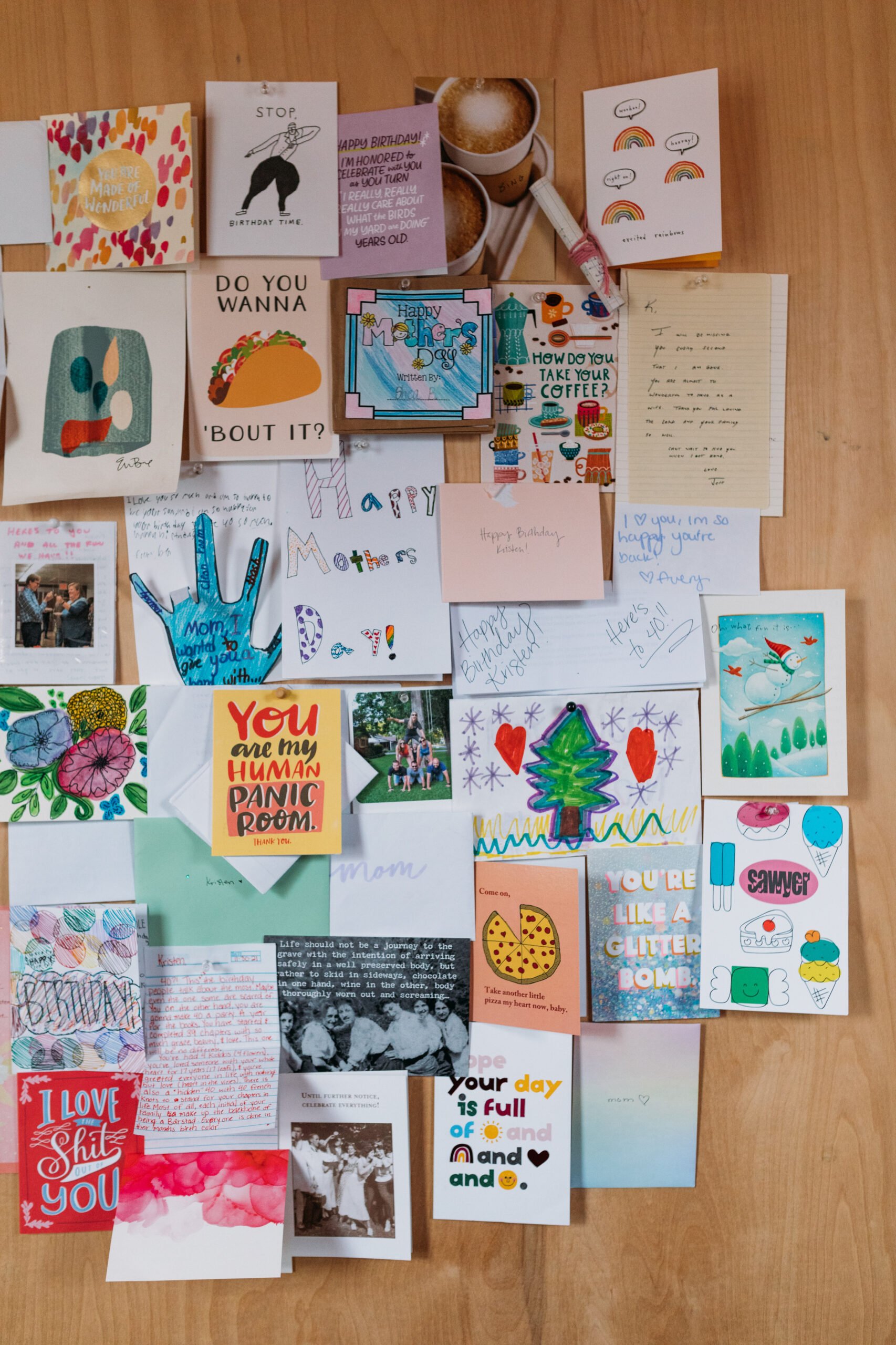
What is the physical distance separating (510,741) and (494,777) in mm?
41

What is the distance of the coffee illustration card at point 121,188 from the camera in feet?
2.79

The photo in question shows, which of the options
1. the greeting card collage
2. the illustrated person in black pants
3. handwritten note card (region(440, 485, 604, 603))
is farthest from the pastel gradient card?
the illustrated person in black pants

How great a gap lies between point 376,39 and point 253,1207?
3.82 ft

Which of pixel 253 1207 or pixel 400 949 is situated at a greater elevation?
pixel 400 949

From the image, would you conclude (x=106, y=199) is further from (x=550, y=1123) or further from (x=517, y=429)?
(x=550, y=1123)

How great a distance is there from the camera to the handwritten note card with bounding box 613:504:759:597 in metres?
0.90

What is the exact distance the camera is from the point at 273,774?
885 mm

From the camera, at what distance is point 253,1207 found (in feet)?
2.85

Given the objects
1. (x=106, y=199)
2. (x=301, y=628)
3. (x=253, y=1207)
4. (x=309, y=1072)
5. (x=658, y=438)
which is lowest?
(x=253, y=1207)

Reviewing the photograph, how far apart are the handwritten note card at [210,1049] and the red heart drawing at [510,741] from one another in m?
0.32

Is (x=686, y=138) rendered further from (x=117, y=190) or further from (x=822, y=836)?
(x=822, y=836)

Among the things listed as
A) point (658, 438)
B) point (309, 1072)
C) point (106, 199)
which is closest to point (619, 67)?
point (658, 438)

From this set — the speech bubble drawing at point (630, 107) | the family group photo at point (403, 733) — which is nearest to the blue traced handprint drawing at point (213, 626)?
the family group photo at point (403, 733)

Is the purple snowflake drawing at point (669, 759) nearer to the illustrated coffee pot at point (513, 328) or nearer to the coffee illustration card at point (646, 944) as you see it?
the coffee illustration card at point (646, 944)
